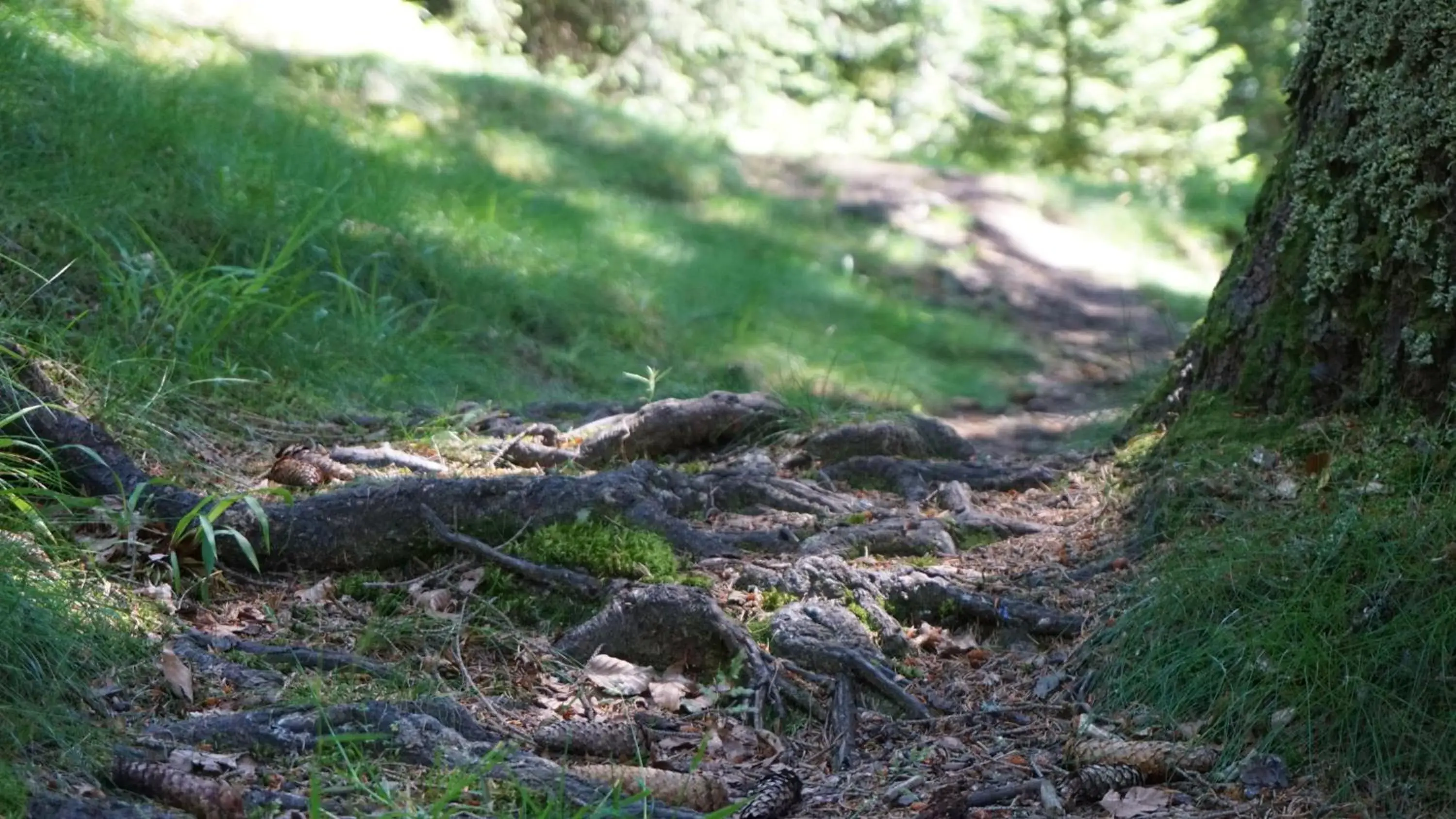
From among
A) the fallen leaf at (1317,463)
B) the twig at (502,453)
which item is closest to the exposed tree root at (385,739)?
the twig at (502,453)

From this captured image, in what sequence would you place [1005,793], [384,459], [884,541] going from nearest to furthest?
[1005,793]
[884,541]
[384,459]

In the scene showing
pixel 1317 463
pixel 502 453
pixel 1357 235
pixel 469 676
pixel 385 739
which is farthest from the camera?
pixel 502 453

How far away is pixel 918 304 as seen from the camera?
8953mm

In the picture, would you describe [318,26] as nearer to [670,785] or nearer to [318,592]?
[318,592]

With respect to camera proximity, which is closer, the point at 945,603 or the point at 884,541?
the point at 945,603

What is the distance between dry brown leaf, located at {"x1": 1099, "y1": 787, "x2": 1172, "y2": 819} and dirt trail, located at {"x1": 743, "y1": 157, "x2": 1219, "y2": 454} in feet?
11.6

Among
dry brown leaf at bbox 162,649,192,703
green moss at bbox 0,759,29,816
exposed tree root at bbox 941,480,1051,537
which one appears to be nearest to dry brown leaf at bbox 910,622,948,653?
exposed tree root at bbox 941,480,1051,537

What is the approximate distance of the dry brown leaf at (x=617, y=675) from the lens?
298 cm

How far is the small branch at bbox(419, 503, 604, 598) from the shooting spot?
10.8 feet

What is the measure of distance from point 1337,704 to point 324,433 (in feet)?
10.3

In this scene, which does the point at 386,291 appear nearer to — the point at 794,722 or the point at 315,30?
the point at 794,722

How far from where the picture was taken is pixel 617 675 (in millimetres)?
3016

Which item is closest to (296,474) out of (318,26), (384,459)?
(384,459)

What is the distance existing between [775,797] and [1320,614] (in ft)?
3.79
